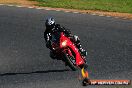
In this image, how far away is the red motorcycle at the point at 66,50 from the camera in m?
17.2

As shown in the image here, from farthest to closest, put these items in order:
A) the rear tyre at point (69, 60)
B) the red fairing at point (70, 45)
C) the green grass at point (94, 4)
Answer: the green grass at point (94, 4), the rear tyre at point (69, 60), the red fairing at point (70, 45)

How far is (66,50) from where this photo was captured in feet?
58.5

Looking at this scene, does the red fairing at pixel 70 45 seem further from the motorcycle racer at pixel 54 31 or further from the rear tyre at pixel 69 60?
the rear tyre at pixel 69 60

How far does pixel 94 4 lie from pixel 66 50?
24.1 m

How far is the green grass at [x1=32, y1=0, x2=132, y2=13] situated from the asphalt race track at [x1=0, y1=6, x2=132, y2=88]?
254cm

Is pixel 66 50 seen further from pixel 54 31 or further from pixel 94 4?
pixel 94 4

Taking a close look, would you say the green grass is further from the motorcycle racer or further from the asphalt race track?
the motorcycle racer

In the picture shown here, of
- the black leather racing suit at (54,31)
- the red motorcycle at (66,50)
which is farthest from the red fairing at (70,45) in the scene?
the black leather racing suit at (54,31)

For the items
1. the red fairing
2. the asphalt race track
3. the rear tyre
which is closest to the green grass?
the asphalt race track

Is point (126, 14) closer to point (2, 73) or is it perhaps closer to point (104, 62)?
point (104, 62)

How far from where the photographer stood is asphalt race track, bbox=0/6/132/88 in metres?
22.4

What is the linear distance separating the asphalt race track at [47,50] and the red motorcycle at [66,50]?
11.3ft

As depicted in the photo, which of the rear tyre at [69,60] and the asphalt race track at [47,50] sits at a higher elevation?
the rear tyre at [69,60]

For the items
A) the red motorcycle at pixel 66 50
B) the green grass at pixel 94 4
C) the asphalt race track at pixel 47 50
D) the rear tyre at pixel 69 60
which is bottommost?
the asphalt race track at pixel 47 50
